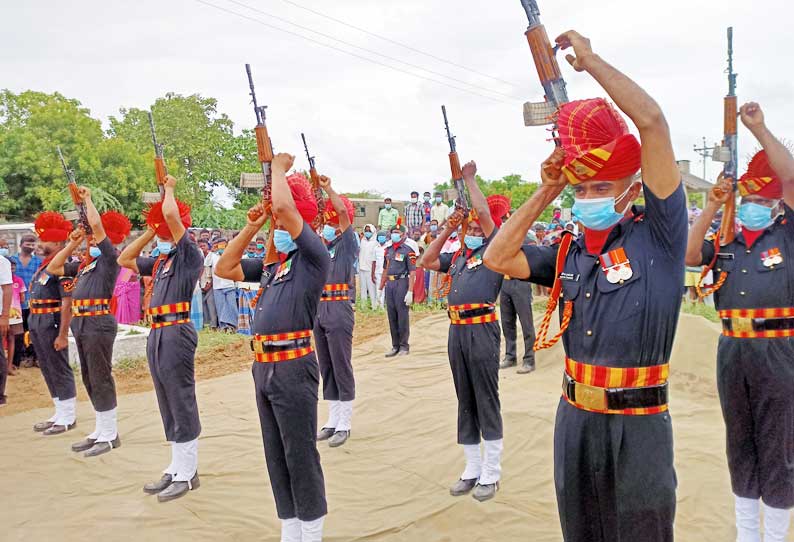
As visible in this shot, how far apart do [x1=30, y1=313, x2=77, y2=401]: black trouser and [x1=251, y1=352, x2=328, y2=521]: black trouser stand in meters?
4.33

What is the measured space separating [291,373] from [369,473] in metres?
2.35

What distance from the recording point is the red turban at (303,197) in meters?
4.52

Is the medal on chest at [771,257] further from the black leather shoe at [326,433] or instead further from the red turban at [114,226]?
the red turban at [114,226]

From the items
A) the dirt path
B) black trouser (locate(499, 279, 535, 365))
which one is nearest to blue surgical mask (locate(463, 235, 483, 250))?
black trouser (locate(499, 279, 535, 365))

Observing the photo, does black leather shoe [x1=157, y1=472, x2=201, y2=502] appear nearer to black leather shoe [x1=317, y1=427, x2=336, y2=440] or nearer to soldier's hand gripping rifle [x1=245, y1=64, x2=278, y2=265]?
black leather shoe [x1=317, y1=427, x2=336, y2=440]

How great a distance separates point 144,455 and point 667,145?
6.23 metres

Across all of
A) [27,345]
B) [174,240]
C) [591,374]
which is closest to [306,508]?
[591,374]

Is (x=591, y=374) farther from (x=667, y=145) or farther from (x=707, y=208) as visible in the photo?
(x=707, y=208)

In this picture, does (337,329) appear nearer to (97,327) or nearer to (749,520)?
(97,327)

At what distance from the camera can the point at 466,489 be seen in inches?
211

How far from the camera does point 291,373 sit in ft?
13.6

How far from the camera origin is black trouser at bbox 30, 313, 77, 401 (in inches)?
286

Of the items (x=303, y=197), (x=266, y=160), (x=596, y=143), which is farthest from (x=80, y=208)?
(x=596, y=143)

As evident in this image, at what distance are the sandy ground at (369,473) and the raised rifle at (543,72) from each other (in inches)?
129
